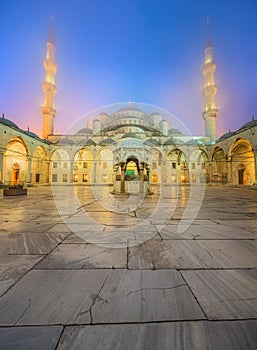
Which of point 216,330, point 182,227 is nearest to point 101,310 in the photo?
point 216,330

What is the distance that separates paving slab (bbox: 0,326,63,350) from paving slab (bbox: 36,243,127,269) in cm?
85

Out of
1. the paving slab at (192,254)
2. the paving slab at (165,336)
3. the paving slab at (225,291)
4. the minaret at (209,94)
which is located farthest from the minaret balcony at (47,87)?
the paving slab at (165,336)

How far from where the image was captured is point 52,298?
1476 mm

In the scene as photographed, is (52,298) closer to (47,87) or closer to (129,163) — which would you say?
(129,163)

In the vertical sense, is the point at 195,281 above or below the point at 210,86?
below

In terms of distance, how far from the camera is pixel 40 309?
52.9 inches

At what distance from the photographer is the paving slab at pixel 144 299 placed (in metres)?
1.28

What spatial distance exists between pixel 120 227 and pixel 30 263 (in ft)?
6.60

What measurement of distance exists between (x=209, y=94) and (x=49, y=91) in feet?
111

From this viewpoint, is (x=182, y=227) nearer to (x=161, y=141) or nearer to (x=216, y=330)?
(x=216, y=330)

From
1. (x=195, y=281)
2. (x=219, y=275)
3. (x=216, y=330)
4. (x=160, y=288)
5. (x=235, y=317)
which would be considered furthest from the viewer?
(x=219, y=275)

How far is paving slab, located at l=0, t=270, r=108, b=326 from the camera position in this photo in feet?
4.12

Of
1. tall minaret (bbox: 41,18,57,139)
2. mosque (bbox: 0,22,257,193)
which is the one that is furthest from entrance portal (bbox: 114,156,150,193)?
tall minaret (bbox: 41,18,57,139)

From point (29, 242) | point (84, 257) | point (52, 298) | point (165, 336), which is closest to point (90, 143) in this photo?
point (29, 242)
